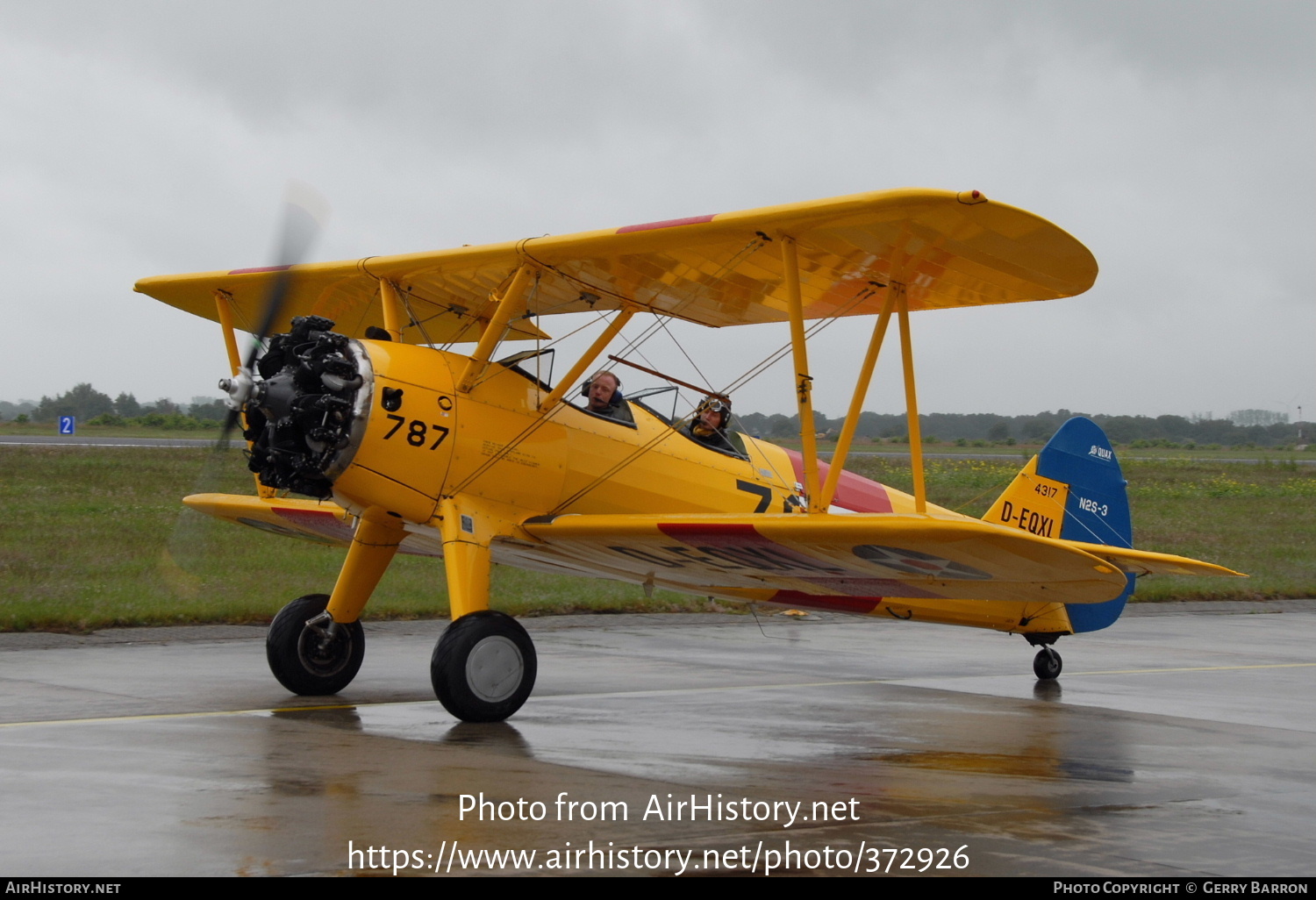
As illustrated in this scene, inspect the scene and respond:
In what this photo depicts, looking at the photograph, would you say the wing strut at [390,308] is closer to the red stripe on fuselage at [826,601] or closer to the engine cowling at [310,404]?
the engine cowling at [310,404]

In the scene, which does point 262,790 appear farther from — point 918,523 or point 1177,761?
point 1177,761

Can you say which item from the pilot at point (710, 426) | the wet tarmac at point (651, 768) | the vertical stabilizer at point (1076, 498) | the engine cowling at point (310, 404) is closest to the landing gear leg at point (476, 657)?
the wet tarmac at point (651, 768)

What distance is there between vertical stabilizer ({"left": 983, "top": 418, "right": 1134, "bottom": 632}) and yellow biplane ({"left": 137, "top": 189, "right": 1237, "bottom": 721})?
1.28 m

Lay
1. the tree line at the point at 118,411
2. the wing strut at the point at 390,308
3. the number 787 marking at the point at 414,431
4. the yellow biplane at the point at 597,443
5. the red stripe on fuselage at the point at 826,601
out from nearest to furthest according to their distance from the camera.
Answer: the yellow biplane at the point at 597,443 < the number 787 marking at the point at 414,431 < the wing strut at the point at 390,308 < the red stripe on fuselage at the point at 826,601 < the tree line at the point at 118,411

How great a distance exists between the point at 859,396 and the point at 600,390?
6.59 ft

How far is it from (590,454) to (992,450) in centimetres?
5111

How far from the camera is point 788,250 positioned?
779 cm

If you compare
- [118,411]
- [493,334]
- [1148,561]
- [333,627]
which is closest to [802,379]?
[493,334]

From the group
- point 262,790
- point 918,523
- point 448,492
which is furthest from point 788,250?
point 262,790

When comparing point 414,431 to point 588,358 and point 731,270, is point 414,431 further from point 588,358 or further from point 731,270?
point 731,270

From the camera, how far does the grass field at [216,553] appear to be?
44.2 feet

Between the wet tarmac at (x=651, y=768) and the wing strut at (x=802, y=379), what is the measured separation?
160cm

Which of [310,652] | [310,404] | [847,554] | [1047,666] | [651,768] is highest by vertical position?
[310,404]

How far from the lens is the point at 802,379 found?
8.01 meters
